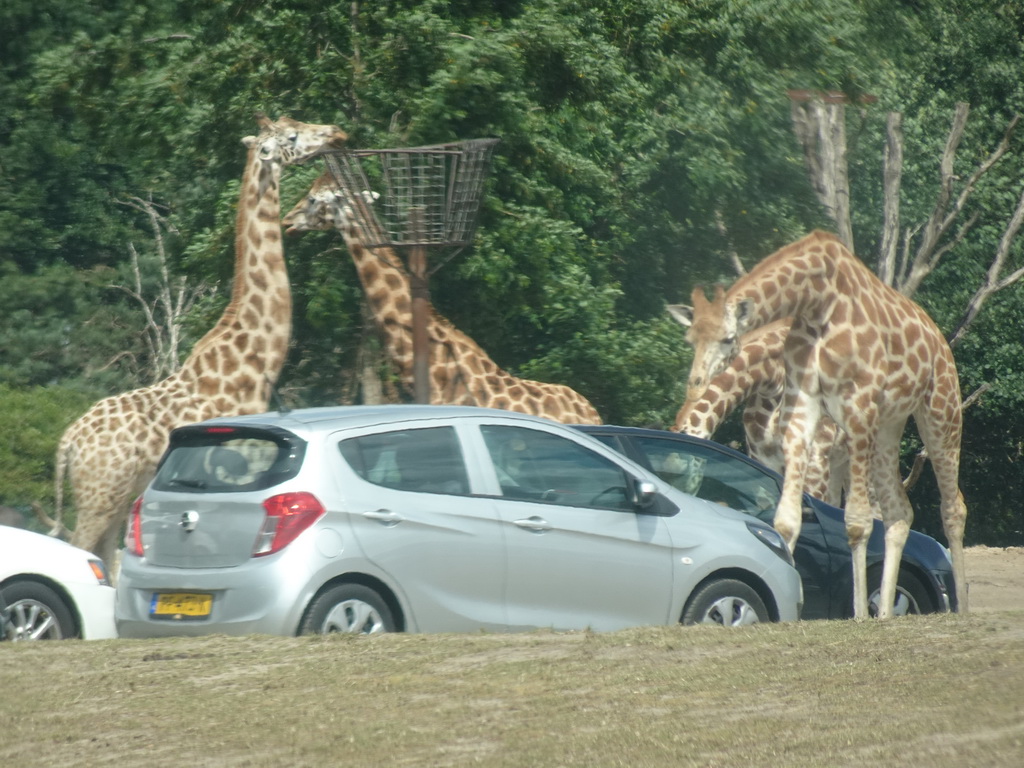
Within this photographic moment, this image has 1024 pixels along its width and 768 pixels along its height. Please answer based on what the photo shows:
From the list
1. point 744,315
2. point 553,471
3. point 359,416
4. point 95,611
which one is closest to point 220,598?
point 359,416

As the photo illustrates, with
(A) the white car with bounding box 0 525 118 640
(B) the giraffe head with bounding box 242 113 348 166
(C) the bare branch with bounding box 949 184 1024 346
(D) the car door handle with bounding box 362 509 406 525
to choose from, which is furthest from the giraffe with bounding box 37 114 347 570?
(C) the bare branch with bounding box 949 184 1024 346

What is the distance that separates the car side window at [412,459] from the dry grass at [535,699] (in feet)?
2.96

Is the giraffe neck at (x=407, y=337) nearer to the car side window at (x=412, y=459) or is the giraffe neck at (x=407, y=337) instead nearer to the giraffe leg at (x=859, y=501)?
the giraffe leg at (x=859, y=501)

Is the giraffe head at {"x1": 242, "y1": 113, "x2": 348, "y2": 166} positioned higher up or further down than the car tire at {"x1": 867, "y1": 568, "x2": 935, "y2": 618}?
higher up

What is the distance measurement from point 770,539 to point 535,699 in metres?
3.13

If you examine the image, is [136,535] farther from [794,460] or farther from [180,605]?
[794,460]

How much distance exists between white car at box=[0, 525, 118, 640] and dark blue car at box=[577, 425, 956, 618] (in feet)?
11.0

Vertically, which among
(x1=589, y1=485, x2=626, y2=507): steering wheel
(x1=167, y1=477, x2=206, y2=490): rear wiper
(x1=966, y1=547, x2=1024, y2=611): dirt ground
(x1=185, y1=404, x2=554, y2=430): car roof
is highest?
(x1=185, y1=404, x2=554, y2=430): car roof

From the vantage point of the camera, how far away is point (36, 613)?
863 centimetres

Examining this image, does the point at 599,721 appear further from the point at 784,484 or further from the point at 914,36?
the point at 914,36

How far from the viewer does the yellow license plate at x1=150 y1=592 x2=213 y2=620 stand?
24.9 ft

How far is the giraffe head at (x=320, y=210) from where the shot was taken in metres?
12.7

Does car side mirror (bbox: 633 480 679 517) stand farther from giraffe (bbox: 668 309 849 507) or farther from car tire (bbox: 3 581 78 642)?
giraffe (bbox: 668 309 849 507)

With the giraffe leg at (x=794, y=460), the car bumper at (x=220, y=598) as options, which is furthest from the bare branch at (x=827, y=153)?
the car bumper at (x=220, y=598)
